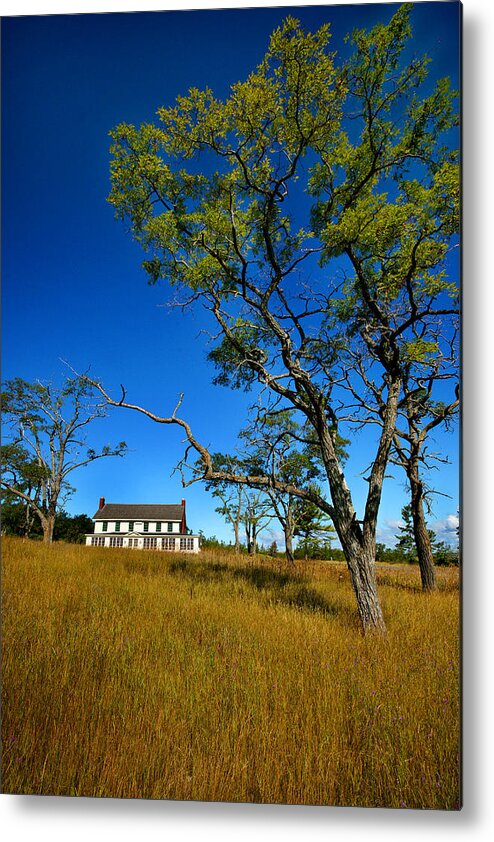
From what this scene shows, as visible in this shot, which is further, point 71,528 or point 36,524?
point 71,528

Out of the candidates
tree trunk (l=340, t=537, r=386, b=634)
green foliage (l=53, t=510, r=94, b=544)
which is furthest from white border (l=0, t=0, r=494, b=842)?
green foliage (l=53, t=510, r=94, b=544)

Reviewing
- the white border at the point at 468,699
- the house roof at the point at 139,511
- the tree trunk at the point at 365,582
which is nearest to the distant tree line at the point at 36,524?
the house roof at the point at 139,511

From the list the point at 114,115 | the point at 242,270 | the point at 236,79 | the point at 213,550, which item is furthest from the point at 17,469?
the point at 236,79

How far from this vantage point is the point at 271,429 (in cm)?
467

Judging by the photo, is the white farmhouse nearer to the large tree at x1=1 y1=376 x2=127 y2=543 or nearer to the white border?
the large tree at x1=1 y1=376 x2=127 y2=543

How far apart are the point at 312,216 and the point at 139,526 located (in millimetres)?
3586

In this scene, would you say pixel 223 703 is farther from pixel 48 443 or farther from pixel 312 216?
pixel 312 216

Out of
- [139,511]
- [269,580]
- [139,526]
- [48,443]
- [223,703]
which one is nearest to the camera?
[223,703]

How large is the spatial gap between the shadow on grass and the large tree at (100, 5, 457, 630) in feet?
2.40

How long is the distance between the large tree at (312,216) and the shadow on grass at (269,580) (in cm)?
73

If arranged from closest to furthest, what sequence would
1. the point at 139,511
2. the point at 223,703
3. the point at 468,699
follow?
the point at 223,703, the point at 468,699, the point at 139,511

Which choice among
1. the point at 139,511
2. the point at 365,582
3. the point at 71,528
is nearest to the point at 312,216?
the point at 139,511

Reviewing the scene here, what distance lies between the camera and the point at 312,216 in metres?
4.36

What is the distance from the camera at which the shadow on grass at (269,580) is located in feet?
15.2
